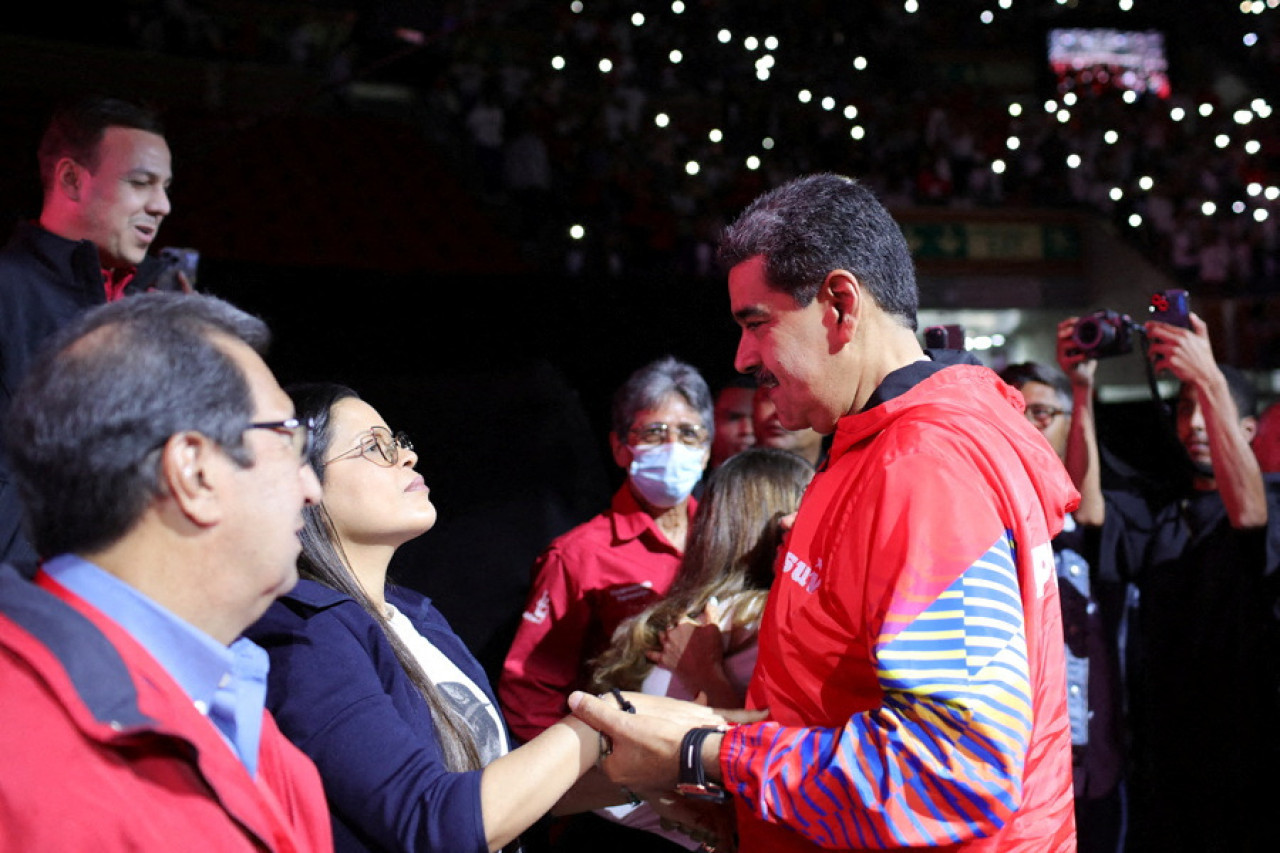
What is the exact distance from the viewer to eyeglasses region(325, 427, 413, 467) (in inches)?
69.4

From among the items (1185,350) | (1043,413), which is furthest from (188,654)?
(1043,413)

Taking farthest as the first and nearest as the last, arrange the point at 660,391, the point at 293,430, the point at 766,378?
the point at 660,391
the point at 766,378
the point at 293,430

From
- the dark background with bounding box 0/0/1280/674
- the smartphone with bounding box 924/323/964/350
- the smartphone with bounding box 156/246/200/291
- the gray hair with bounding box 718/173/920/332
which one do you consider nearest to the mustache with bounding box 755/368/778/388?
the gray hair with bounding box 718/173/920/332

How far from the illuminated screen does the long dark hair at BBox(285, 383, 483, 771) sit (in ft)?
42.2

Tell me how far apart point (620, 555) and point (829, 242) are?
5.56 ft

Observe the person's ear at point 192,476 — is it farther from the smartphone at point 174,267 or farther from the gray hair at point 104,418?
the smartphone at point 174,267

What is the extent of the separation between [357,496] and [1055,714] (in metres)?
1.10

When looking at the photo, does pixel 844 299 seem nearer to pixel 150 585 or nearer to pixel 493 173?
pixel 150 585

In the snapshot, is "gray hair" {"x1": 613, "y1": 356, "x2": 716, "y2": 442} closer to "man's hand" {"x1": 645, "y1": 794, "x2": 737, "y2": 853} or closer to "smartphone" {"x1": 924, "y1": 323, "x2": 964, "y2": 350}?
"smartphone" {"x1": 924, "y1": 323, "x2": 964, "y2": 350}

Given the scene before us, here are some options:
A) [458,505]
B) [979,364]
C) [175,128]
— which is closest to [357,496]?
[979,364]

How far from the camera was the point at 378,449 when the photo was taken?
1.79m

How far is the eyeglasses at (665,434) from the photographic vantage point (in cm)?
302

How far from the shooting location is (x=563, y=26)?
→ 10586mm

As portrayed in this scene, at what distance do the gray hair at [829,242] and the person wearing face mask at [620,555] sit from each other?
1.44m
